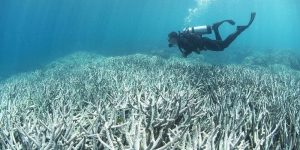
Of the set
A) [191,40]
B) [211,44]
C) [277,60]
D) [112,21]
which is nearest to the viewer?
[191,40]

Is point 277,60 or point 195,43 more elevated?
point 277,60

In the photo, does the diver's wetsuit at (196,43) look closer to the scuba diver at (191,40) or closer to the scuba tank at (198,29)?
the scuba diver at (191,40)

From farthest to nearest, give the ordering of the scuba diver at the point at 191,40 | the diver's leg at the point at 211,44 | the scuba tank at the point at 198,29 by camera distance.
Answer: the diver's leg at the point at 211,44 < the scuba tank at the point at 198,29 < the scuba diver at the point at 191,40

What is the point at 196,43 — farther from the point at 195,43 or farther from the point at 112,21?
the point at 112,21

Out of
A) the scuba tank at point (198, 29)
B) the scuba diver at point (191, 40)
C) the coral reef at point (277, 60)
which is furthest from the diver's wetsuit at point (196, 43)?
the coral reef at point (277, 60)

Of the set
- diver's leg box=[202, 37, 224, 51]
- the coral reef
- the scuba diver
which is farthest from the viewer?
the coral reef

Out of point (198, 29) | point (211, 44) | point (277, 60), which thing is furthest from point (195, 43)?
point (277, 60)

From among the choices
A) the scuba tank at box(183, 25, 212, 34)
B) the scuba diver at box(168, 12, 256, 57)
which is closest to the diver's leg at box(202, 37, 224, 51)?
the scuba diver at box(168, 12, 256, 57)

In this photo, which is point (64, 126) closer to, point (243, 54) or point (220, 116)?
point (220, 116)

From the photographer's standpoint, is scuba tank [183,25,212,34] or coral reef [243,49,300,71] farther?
coral reef [243,49,300,71]

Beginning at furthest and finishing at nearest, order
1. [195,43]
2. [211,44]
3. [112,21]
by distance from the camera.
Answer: [112,21]
[211,44]
[195,43]

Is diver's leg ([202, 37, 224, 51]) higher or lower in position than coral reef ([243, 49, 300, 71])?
lower

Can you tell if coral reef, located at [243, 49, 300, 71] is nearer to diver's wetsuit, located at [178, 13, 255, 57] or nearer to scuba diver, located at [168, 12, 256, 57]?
diver's wetsuit, located at [178, 13, 255, 57]

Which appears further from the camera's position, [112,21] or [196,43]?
[112,21]
